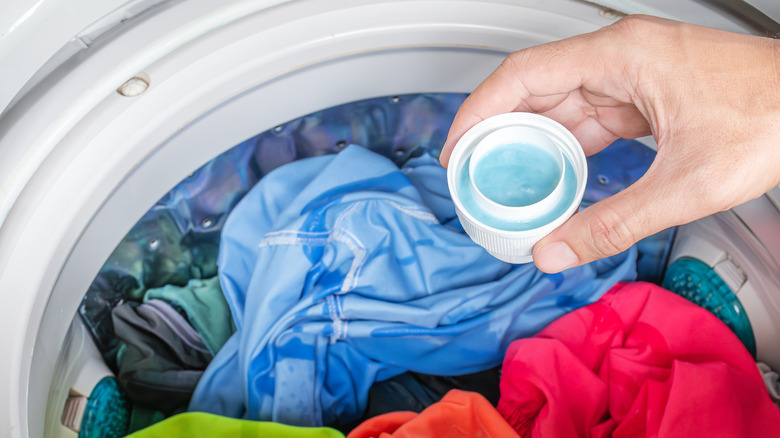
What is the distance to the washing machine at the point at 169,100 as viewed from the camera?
0.57m

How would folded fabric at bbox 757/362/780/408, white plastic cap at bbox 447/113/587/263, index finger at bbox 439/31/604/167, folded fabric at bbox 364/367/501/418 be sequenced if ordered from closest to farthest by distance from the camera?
white plastic cap at bbox 447/113/587/263
index finger at bbox 439/31/604/167
folded fabric at bbox 757/362/780/408
folded fabric at bbox 364/367/501/418

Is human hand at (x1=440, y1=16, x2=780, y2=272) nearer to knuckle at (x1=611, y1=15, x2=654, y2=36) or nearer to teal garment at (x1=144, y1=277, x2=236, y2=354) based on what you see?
knuckle at (x1=611, y1=15, x2=654, y2=36)

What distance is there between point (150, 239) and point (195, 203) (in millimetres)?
80

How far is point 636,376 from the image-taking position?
80 centimetres

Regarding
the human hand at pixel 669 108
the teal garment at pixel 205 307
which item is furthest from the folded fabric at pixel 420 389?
the human hand at pixel 669 108

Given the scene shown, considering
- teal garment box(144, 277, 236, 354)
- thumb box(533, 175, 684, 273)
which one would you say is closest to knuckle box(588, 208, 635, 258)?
thumb box(533, 175, 684, 273)

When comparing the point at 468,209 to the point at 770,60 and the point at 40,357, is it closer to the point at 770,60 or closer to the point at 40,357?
the point at 770,60

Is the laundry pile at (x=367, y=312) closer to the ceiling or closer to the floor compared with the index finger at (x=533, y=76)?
closer to the floor

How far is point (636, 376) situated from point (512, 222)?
38 centimetres

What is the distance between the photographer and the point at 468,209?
0.58 metres

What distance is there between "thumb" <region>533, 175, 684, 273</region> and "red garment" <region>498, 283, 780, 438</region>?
0.91 ft

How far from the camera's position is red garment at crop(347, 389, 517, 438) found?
74cm

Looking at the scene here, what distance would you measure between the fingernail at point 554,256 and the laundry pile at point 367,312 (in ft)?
0.86

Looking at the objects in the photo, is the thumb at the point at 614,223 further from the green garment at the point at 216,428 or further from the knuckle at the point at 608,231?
the green garment at the point at 216,428
